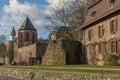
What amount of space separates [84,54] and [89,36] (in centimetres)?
300

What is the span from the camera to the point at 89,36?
49312 mm

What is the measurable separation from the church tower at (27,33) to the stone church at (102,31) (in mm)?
69219

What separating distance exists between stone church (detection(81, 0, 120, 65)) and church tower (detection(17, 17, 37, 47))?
69219 mm

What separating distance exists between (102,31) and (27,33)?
78523 mm

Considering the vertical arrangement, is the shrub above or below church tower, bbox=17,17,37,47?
below

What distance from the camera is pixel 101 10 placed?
44250mm

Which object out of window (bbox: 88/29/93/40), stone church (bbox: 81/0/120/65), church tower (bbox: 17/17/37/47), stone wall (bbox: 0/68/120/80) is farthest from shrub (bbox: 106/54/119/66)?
church tower (bbox: 17/17/37/47)

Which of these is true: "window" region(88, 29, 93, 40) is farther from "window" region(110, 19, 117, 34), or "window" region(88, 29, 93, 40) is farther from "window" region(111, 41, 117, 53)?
"window" region(111, 41, 117, 53)

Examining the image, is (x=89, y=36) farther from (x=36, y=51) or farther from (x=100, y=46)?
(x=36, y=51)

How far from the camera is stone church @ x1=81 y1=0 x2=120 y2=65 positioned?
3956 centimetres

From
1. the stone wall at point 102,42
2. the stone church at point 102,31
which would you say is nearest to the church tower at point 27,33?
the stone church at point 102,31

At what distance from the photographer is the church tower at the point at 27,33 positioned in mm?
118675

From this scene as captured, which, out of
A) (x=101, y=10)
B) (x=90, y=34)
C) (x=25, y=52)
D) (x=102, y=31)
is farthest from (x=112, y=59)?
(x=25, y=52)

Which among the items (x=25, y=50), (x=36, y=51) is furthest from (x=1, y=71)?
(x=25, y=50)
